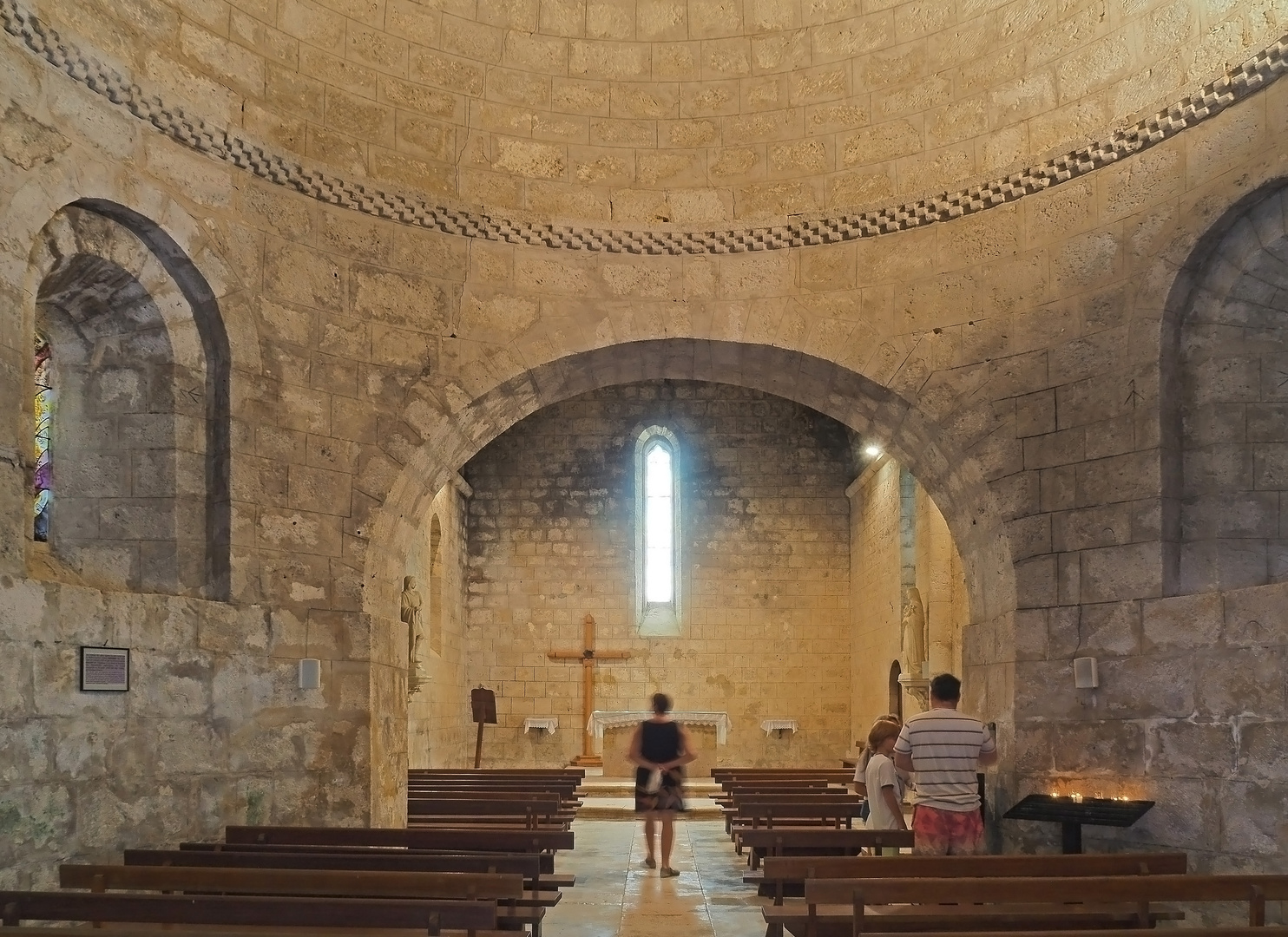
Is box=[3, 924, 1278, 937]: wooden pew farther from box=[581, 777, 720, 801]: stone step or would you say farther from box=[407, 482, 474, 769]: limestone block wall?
box=[407, 482, 474, 769]: limestone block wall

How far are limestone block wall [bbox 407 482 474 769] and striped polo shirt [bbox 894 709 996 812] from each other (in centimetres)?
918

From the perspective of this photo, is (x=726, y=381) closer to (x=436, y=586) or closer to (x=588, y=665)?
(x=436, y=586)

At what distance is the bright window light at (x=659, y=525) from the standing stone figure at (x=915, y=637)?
18.3ft

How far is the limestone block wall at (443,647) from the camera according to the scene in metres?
14.9

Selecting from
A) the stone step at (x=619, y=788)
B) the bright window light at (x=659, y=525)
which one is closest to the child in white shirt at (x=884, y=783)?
the stone step at (x=619, y=788)

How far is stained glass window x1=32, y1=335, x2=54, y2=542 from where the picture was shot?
736 cm

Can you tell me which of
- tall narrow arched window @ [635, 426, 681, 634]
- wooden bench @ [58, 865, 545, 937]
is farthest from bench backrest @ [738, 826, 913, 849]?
tall narrow arched window @ [635, 426, 681, 634]

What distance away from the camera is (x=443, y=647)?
54.4ft

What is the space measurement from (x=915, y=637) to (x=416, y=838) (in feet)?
29.9

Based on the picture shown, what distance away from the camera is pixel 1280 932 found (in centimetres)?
350

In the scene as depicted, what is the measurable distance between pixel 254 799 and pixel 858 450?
41.2 ft

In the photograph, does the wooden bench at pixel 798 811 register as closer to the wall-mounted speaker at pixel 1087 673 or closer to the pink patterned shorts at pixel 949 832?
the wall-mounted speaker at pixel 1087 673

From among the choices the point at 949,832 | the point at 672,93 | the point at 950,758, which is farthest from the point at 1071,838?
the point at 672,93

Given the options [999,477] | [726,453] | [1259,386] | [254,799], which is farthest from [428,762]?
[1259,386]
